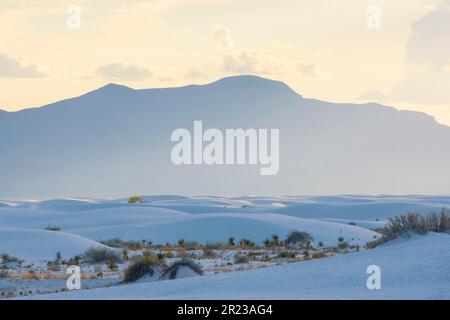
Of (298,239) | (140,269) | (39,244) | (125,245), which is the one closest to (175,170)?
(298,239)

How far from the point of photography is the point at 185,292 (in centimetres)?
1459

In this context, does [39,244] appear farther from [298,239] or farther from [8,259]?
[298,239]

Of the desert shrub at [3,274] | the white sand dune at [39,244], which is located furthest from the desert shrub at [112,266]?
the white sand dune at [39,244]

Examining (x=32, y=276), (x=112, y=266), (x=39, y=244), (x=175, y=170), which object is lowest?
(x=32, y=276)

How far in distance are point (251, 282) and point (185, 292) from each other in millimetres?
1108

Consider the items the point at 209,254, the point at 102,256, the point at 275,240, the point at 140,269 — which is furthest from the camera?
the point at 275,240

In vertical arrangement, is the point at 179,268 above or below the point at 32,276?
above

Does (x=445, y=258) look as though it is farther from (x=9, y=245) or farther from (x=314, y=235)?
(x=314, y=235)

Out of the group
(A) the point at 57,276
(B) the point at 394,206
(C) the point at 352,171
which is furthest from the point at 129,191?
(A) the point at 57,276

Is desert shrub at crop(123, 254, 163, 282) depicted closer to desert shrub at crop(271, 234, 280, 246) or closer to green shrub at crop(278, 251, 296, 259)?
green shrub at crop(278, 251, 296, 259)

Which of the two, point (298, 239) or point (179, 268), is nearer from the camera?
point (179, 268)

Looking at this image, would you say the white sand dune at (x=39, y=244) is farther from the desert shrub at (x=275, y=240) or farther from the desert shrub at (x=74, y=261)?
the desert shrub at (x=275, y=240)
